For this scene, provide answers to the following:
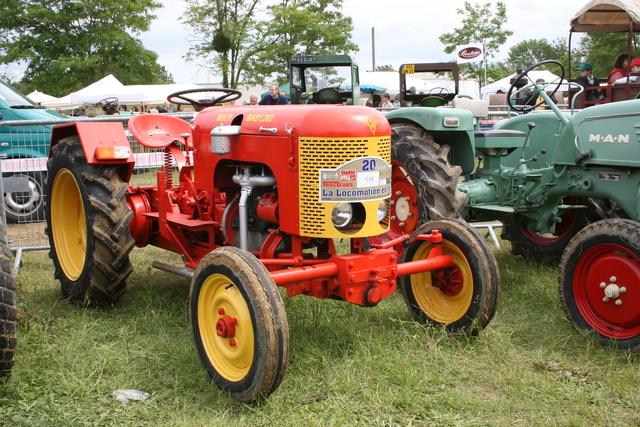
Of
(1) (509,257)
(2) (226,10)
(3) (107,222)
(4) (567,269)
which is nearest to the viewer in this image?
(4) (567,269)

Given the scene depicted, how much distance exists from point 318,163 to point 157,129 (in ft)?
6.89

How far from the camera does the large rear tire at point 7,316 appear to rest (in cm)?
265

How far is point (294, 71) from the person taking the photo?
6289 mm

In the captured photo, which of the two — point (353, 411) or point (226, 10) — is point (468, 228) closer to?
point (353, 411)

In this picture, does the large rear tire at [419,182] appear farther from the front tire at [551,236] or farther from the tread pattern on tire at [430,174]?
the front tire at [551,236]

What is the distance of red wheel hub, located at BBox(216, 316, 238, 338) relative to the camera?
2777 millimetres

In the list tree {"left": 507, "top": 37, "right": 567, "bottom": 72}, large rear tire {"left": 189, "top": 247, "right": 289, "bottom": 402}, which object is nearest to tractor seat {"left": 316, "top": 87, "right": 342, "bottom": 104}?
large rear tire {"left": 189, "top": 247, "right": 289, "bottom": 402}

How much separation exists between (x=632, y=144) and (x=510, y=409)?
6.48ft

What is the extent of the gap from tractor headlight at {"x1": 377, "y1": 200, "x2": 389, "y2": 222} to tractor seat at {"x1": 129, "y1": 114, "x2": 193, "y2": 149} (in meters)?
1.99

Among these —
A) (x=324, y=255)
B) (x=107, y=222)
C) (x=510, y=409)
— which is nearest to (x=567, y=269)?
(x=510, y=409)

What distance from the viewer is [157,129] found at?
4.55 m

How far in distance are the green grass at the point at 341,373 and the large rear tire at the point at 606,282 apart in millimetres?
123

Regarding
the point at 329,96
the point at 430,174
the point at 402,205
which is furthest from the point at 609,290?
the point at 329,96

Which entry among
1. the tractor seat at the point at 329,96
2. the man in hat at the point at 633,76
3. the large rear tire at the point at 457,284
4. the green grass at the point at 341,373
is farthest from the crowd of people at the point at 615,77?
the large rear tire at the point at 457,284
